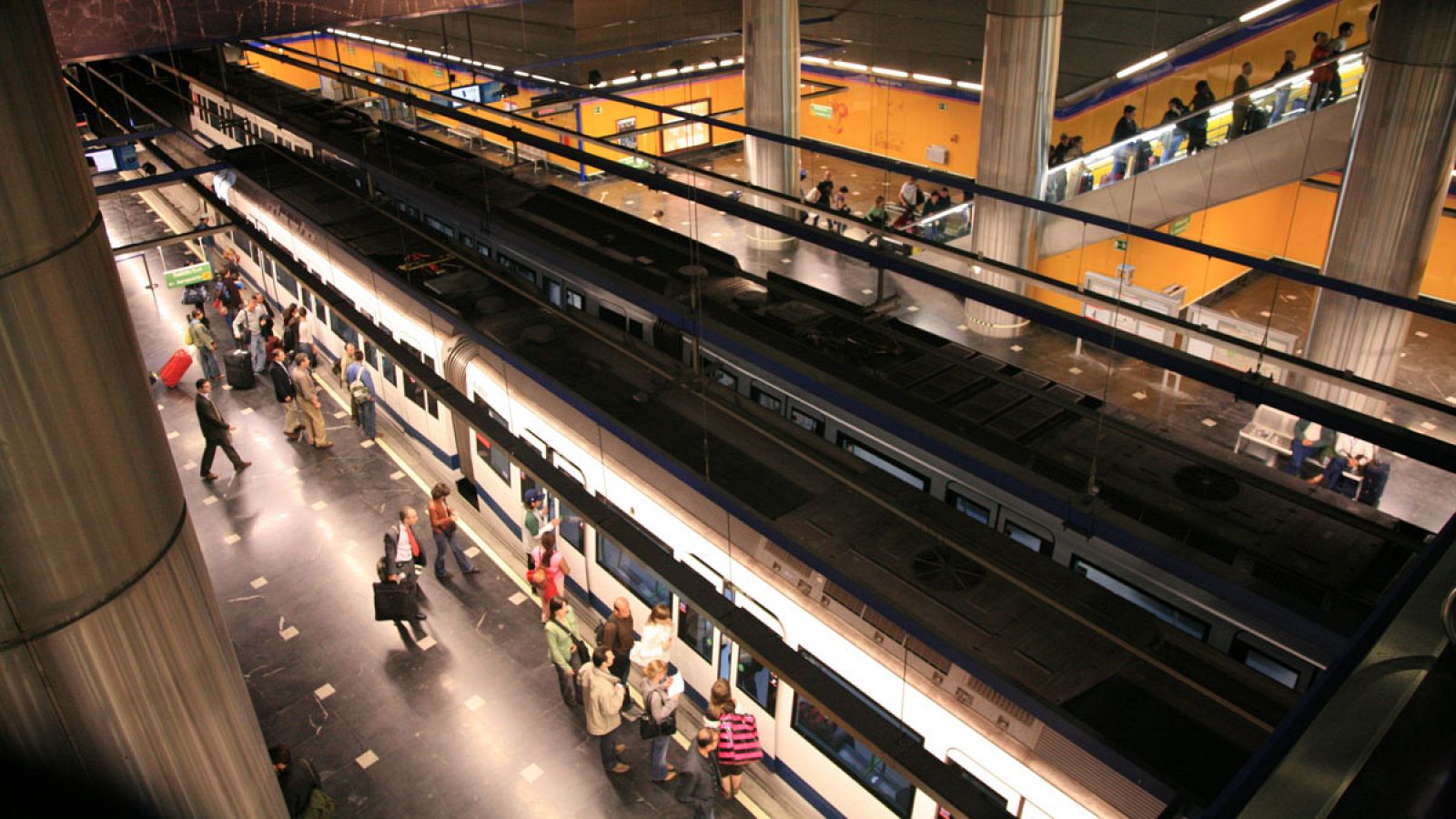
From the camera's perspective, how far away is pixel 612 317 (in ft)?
40.1

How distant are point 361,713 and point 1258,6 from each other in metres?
19.1

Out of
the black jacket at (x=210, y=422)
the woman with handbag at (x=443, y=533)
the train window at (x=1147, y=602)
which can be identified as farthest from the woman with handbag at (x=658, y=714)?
the black jacket at (x=210, y=422)

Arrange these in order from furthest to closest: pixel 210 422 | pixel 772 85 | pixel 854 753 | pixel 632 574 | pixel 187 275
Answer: pixel 772 85 < pixel 187 275 < pixel 210 422 < pixel 632 574 < pixel 854 753

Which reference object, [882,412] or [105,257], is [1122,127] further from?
[105,257]

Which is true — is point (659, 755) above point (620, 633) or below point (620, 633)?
below

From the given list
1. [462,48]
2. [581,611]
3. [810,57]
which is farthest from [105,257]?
[462,48]

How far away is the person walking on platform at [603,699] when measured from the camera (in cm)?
867

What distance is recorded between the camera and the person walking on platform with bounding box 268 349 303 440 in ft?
45.3

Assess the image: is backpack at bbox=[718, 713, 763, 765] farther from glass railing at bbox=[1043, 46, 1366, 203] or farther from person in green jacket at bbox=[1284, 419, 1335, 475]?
glass railing at bbox=[1043, 46, 1366, 203]

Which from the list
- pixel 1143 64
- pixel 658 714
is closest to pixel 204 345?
pixel 658 714

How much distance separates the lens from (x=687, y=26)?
86.8 feet

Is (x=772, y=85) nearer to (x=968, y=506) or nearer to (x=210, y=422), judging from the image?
(x=210, y=422)

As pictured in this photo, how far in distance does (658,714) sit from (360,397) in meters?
7.18

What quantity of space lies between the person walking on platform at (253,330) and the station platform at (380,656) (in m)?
1.50
